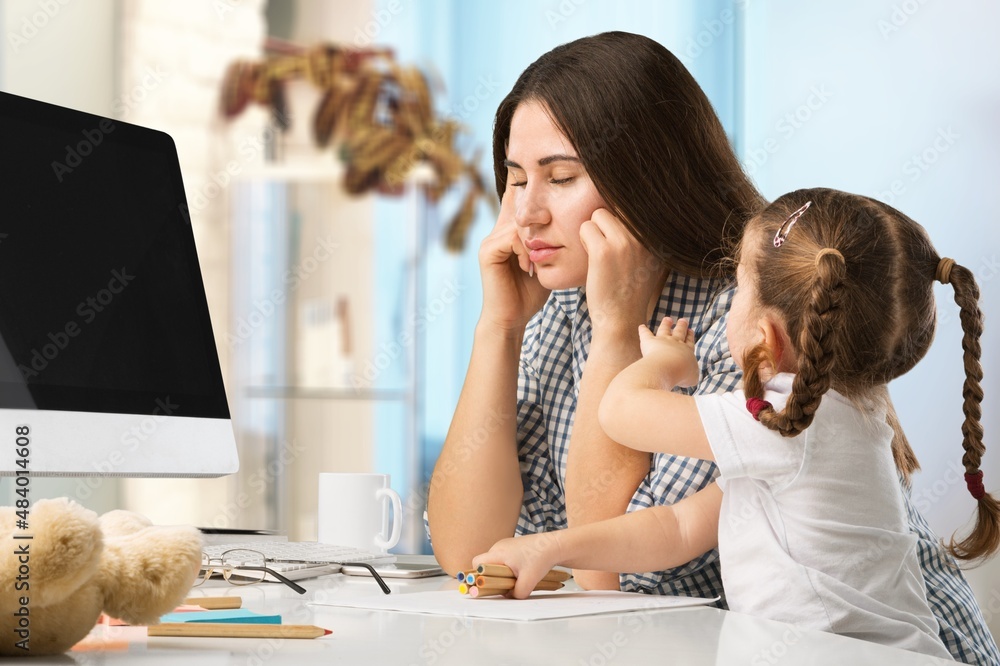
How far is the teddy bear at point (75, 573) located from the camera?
1.66 ft

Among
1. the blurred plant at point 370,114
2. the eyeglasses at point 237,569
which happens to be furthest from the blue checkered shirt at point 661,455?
the blurred plant at point 370,114

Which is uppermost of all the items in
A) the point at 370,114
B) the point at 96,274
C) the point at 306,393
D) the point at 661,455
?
the point at 370,114

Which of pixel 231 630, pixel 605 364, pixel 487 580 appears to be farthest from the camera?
pixel 605 364

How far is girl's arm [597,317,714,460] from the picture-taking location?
1.02 meters

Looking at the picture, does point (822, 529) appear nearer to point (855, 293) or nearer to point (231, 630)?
point (855, 293)

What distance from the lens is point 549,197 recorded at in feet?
4.33

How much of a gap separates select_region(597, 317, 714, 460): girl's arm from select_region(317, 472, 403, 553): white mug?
0.36 meters

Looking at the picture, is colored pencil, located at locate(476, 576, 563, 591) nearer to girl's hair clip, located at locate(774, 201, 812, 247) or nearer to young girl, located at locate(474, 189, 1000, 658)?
young girl, located at locate(474, 189, 1000, 658)

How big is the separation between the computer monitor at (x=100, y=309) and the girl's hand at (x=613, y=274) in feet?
1.52

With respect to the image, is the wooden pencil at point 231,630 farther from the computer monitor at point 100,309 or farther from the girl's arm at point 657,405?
the girl's arm at point 657,405

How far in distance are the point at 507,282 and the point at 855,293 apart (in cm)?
51

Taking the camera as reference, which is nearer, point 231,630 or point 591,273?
point 231,630

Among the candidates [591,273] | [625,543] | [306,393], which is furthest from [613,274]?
[306,393]

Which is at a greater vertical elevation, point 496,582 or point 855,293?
point 855,293
